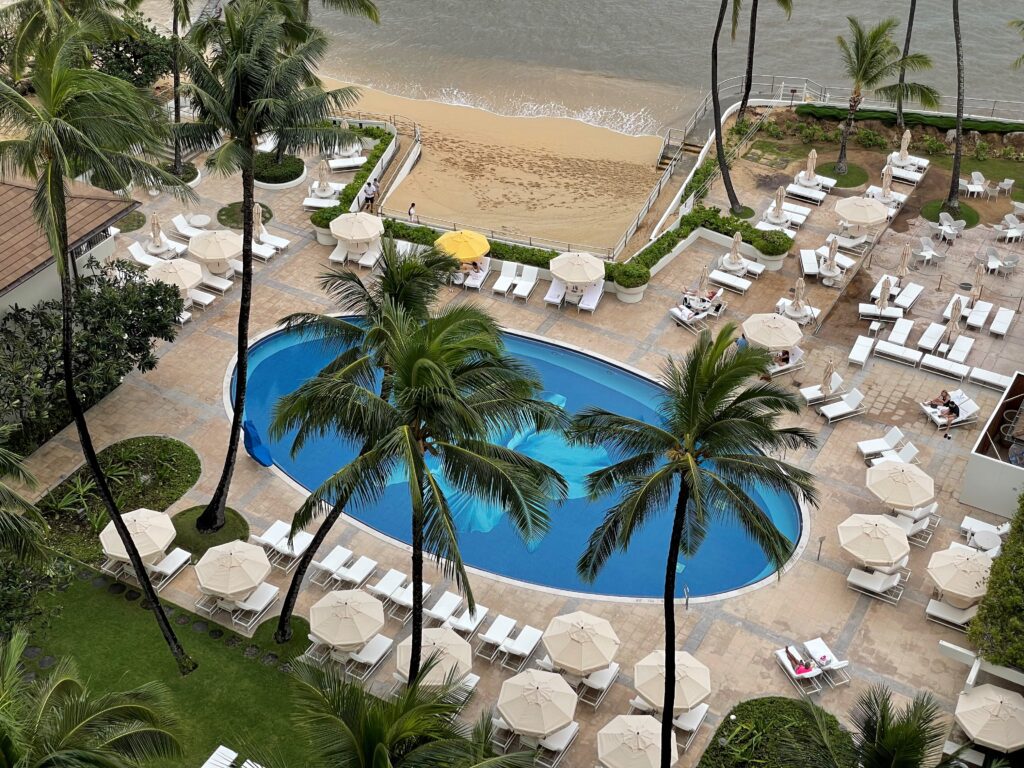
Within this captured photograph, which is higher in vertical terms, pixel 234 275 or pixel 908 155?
pixel 908 155

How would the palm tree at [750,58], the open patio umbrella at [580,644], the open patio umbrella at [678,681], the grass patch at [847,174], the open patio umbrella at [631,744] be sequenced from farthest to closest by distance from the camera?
the grass patch at [847,174] < the palm tree at [750,58] < the open patio umbrella at [580,644] < the open patio umbrella at [678,681] < the open patio umbrella at [631,744]

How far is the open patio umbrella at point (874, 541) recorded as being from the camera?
2789 cm

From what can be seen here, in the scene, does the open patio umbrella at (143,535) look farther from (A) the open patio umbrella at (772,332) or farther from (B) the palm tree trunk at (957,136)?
(B) the palm tree trunk at (957,136)

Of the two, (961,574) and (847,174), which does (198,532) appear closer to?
(961,574)

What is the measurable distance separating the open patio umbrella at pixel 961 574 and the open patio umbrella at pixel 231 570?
15.9 m

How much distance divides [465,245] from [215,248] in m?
8.06

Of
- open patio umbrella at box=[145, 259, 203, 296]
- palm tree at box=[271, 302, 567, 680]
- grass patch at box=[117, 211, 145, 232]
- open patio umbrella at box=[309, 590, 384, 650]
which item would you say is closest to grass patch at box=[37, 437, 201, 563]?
open patio umbrella at box=[145, 259, 203, 296]

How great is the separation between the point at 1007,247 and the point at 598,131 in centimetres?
1749

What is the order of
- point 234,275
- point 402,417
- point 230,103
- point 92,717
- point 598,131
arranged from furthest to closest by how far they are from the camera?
point 598,131 < point 234,275 < point 230,103 < point 402,417 < point 92,717

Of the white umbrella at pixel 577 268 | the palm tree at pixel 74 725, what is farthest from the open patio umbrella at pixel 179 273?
the palm tree at pixel 74 725

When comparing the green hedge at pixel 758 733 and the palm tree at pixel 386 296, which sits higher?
the palm tree at pixel 386 296

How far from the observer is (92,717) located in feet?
53.4

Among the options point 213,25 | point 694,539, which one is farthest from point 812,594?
point 213,25

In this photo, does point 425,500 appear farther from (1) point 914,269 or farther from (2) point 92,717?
(1) point 914,269
